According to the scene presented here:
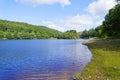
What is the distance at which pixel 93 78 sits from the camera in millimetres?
26406

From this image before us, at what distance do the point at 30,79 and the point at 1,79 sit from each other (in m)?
3.72

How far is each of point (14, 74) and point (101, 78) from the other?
500 inches

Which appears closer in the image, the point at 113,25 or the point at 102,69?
the point at 102,69

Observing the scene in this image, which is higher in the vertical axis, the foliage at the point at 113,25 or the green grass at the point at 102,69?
the foliage at the point at 113,25

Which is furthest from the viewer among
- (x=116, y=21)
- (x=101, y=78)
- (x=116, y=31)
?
(x=116, y=31)

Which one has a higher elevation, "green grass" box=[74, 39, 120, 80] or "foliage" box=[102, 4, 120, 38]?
"foliage" box=[102, 4, 120, 38]

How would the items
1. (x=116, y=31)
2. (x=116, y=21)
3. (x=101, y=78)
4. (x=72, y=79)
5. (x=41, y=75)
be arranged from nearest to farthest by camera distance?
1. (x=101, y=78)
2. (x=72, y=79)
3. (x=41, y=75)
4. (x=116, y=21)
5. (x=116, y=31)

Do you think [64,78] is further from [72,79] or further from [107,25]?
[107,25]

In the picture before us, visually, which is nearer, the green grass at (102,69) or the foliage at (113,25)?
the green grass at (102,69)

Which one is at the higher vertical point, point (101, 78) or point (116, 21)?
point (116, 21)

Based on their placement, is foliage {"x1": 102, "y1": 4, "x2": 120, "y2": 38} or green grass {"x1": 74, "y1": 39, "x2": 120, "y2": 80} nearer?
green grass {"x1": 74, "y1": 39, "x2": 120, "y2": 80}

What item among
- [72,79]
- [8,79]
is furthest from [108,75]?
[8,79]

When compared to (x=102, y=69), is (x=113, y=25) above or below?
above

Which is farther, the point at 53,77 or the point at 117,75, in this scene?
the point at 53,77
